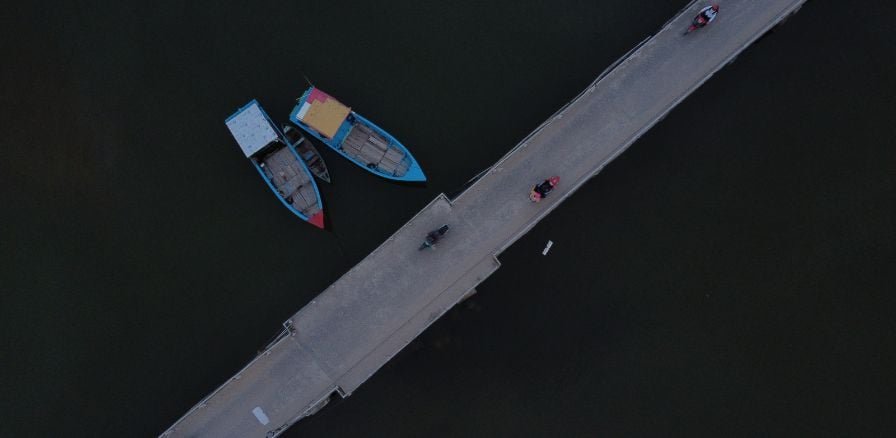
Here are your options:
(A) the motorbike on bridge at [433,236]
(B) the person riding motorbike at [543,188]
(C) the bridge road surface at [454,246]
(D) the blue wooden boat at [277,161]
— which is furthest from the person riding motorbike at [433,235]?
(D) the blue wooden boat at [277,161]

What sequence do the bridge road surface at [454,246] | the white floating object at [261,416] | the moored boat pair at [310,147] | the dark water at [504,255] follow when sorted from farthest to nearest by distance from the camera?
the dark water at [504,255] → the moored boat pair at [310,147] → the white floating object at [261,416] → the bridge road surface at [454,246]

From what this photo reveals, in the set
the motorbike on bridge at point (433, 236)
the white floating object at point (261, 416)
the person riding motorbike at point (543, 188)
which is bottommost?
the white floating object at point (261, 416)

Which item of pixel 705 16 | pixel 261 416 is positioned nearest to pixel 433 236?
pixel 261 416

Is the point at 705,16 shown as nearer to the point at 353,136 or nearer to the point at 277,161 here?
the point at 353,136

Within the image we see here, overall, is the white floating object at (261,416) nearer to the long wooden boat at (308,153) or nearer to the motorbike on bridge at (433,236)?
the motorbike on bridge at (433,236)

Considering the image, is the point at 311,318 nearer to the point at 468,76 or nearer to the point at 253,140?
the point at 253,140

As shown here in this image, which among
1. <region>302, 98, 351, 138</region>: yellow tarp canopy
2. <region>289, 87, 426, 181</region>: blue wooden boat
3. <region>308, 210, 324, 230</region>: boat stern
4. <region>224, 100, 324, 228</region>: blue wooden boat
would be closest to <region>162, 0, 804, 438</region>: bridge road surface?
<region>289, 87, 426, 181</region>: blue wooden boat
